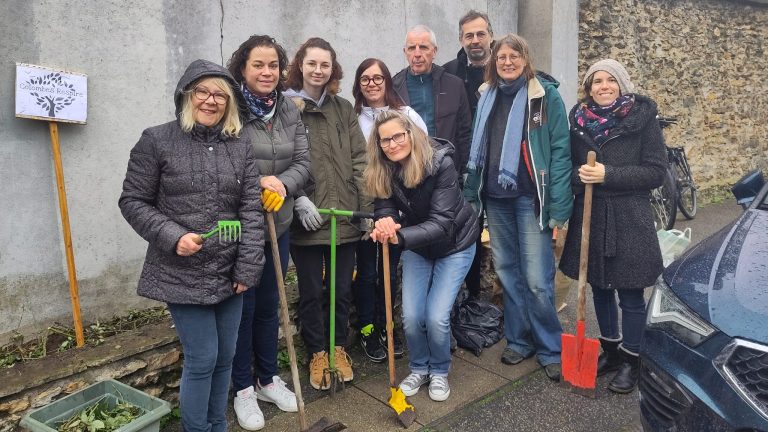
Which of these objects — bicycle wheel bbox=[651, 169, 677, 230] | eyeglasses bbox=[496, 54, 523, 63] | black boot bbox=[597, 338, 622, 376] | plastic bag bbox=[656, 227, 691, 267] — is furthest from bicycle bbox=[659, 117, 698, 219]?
eyeglasses bbox=[496, 54, 523, 63]

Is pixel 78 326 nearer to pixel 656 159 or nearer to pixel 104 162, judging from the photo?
pixel 104 162

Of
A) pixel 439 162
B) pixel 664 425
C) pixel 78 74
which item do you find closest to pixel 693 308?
pixel 664 425

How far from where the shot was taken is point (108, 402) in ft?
9.60

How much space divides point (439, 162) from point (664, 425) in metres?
1.71

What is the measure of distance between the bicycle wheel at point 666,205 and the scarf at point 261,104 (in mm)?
6426

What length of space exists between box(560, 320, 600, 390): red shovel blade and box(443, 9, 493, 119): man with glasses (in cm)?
178

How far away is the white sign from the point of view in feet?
10.6

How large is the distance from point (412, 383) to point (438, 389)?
168 millimetres

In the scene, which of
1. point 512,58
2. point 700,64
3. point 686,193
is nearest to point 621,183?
point 512,58

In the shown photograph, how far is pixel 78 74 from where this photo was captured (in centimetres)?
344

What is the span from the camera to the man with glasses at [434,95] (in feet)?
13.3

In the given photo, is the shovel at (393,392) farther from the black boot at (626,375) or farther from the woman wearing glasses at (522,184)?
the black boot at (626,375)

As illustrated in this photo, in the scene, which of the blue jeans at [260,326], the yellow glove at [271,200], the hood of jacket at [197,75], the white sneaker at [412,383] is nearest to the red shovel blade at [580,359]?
the white sneaker at [412,383]

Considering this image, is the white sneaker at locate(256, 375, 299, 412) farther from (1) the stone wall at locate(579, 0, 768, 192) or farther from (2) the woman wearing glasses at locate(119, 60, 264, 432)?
(1) the stone wall at locate(579, 0, 768, 192)
